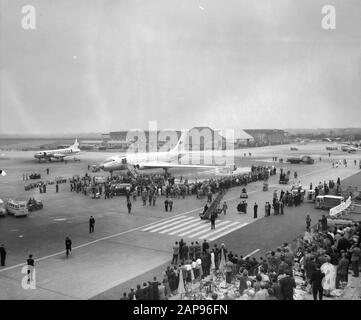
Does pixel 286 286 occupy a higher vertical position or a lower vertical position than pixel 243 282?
higher

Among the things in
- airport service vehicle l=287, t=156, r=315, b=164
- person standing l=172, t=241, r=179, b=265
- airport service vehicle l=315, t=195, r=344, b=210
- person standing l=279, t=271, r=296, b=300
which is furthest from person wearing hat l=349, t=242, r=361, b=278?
Answer: airport service vehicle l=287, t=156, r=315, b=164

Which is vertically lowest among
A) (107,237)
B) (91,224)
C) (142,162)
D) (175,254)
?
(107,237)

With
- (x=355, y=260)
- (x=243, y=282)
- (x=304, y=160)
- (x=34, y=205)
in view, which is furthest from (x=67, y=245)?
(x=304, y=160)

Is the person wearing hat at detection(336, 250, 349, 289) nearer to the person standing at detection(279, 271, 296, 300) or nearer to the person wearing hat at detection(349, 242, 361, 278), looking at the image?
the person wearing hat at detection(349, 242, 361, 278)

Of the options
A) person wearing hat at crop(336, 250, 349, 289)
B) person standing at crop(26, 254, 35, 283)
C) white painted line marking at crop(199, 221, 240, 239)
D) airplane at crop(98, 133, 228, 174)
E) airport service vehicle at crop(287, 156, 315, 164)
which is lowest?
white painted line marking at crop(199, 221, 240, 239)

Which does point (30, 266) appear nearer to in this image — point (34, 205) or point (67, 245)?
point (67, 245)

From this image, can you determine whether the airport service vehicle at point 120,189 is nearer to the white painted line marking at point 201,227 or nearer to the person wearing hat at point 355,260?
the white painted line marking at point 201,227

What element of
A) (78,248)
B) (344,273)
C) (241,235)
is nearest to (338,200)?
(241,235)

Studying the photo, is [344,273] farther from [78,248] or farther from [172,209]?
[172,209]
